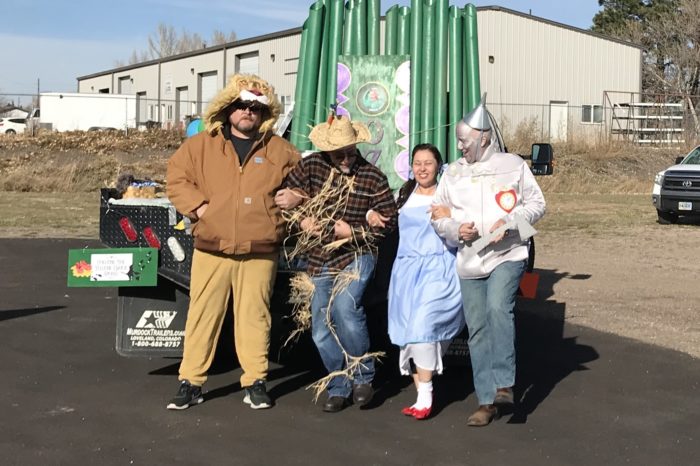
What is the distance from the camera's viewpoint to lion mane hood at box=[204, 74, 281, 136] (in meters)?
6.16

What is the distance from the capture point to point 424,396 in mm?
5992

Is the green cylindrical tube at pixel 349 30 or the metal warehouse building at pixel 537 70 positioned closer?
the green cylindrical tube at pixel 349 30

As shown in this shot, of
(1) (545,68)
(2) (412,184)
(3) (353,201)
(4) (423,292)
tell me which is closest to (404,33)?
(2) (412,184)

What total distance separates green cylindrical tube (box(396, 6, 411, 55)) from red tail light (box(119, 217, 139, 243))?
4132 millimetres

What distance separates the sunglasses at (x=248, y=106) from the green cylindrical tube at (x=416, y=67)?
3471 mm

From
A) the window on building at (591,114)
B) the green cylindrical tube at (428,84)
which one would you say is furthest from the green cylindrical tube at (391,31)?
the window on building at (591,114)

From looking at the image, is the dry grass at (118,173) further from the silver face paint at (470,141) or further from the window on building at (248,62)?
the window on building at (248,62)

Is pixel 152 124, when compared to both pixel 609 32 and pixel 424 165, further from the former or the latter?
pixel 424 165

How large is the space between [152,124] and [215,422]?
130 ft

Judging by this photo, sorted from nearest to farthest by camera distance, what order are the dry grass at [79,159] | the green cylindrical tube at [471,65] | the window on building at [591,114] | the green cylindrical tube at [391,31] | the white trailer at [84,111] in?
the green cylindrical tube at [471,65], the green cylindrical tube at [391,31], the dry grass at [79,159], the window on building at [591,114], the white trailer at [84,111]

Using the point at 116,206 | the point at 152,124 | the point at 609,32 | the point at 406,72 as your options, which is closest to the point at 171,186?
the point at 116,206

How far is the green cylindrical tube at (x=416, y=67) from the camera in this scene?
963 centimetres

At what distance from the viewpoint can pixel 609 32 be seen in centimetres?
6525

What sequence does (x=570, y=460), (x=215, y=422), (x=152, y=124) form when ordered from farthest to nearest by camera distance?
(x=152, y=124)
(x=215, y=422)
(x=570, y=460)
